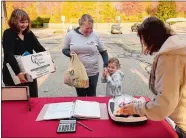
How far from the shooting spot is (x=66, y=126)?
4.26ft

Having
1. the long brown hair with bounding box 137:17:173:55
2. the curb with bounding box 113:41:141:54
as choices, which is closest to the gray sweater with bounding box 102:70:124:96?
the long brown hair with bounding box 137:17:173:55

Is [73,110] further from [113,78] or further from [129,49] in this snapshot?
[129,49]

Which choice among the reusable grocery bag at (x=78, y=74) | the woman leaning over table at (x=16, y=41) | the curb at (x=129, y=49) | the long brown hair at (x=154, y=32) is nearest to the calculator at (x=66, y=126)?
the long brown hair at (x=154, y=32)

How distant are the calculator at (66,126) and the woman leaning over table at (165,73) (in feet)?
1.08

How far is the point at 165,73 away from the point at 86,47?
4.55ft

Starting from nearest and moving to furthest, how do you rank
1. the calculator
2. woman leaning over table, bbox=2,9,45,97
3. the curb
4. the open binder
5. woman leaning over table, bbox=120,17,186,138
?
1. woman leaning over table, bbox=120,17,186,138
2. the calculator
3. the open binder
4. woman leaning over table, bbox=2,9,45,97
5. the curb

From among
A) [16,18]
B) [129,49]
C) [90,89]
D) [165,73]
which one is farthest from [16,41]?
[129,49]

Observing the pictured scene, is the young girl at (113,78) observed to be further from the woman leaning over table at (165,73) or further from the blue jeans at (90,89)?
the woman leaning over table at (165,73)

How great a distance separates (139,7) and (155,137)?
4.31 metres

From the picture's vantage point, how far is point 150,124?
52.4 inches

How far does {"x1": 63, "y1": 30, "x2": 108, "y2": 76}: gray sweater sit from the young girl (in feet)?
0.34

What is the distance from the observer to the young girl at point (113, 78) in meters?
2.36

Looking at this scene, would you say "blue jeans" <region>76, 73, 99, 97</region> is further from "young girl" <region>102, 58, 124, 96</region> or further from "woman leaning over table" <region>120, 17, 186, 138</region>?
"woman leaning over table" <region>120, 17, 186, 138</region>

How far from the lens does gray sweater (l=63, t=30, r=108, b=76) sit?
241 centimetres
